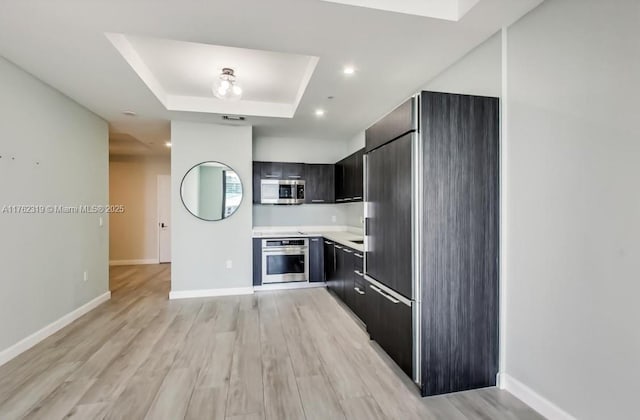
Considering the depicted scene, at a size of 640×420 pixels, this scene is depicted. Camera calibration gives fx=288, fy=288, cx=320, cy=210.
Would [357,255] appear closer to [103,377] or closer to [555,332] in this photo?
[555,332]

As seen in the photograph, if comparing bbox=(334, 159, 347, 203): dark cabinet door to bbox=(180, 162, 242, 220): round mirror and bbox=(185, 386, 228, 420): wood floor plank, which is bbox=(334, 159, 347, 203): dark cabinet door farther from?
bbox=(185, 386, 228, 420): wood floor plank

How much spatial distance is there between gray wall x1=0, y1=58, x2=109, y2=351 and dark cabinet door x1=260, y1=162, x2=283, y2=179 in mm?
2359

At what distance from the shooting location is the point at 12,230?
8.60 feet

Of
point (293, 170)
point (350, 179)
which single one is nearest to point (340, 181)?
point (350, 179)

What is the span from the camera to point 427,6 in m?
1.95

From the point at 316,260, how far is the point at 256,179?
1.74 m

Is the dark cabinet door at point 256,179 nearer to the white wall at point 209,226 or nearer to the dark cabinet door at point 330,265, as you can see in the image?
the white wall at point 209,226

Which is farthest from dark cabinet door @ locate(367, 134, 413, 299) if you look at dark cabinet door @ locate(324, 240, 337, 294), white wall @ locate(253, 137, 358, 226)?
white wall @ locate(253, 137, 358, 226)

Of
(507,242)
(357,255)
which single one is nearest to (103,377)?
(357,255)

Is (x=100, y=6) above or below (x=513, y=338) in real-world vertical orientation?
above

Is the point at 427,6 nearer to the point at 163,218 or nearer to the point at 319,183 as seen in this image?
the point at 319,183

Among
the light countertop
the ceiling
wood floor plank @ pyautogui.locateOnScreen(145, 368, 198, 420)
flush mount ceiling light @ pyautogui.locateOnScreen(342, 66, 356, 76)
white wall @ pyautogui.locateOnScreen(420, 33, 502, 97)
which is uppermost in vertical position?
flush mount ceiling light @ pyautogui.locateOnScreen(342, 66, 356, 76)

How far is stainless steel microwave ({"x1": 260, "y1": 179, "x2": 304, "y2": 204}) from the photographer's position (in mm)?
5059

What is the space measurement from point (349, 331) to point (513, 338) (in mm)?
1563
